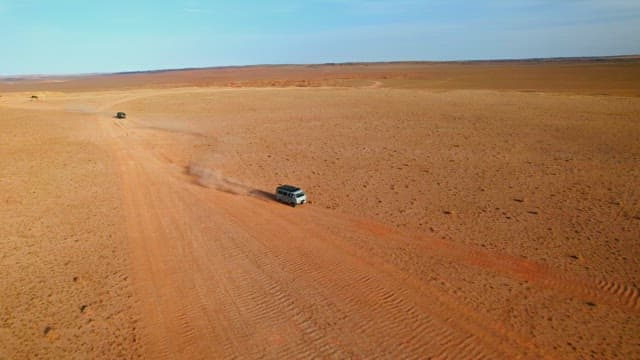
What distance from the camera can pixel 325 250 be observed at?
55.9ft

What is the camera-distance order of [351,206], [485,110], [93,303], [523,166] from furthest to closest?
[485,110] → [523,166] → [351,206] → [93,303]

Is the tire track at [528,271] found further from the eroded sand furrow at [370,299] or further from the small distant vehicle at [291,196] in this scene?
the small distant vehicle at [291,196]

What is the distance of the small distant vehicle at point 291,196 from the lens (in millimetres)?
21828

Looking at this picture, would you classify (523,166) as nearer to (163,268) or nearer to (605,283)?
(605,283)

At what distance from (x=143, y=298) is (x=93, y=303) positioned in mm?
1594

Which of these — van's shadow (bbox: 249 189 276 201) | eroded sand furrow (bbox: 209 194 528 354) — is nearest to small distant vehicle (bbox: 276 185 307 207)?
van's shadow (bbox: 249 189 276 201)

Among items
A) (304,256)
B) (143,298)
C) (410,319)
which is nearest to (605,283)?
(410,319)

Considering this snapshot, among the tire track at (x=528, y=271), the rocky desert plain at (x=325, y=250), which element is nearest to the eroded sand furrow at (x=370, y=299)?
the rocky desert plain at (x=325, y=250)

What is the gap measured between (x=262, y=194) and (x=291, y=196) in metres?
2.85

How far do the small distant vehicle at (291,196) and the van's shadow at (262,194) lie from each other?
3.47 ft

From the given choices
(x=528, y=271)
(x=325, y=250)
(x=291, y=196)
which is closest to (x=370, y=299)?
(x=325, y=250)

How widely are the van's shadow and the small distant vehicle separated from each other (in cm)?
106

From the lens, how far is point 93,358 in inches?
445

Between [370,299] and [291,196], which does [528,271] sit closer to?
[370,299]
